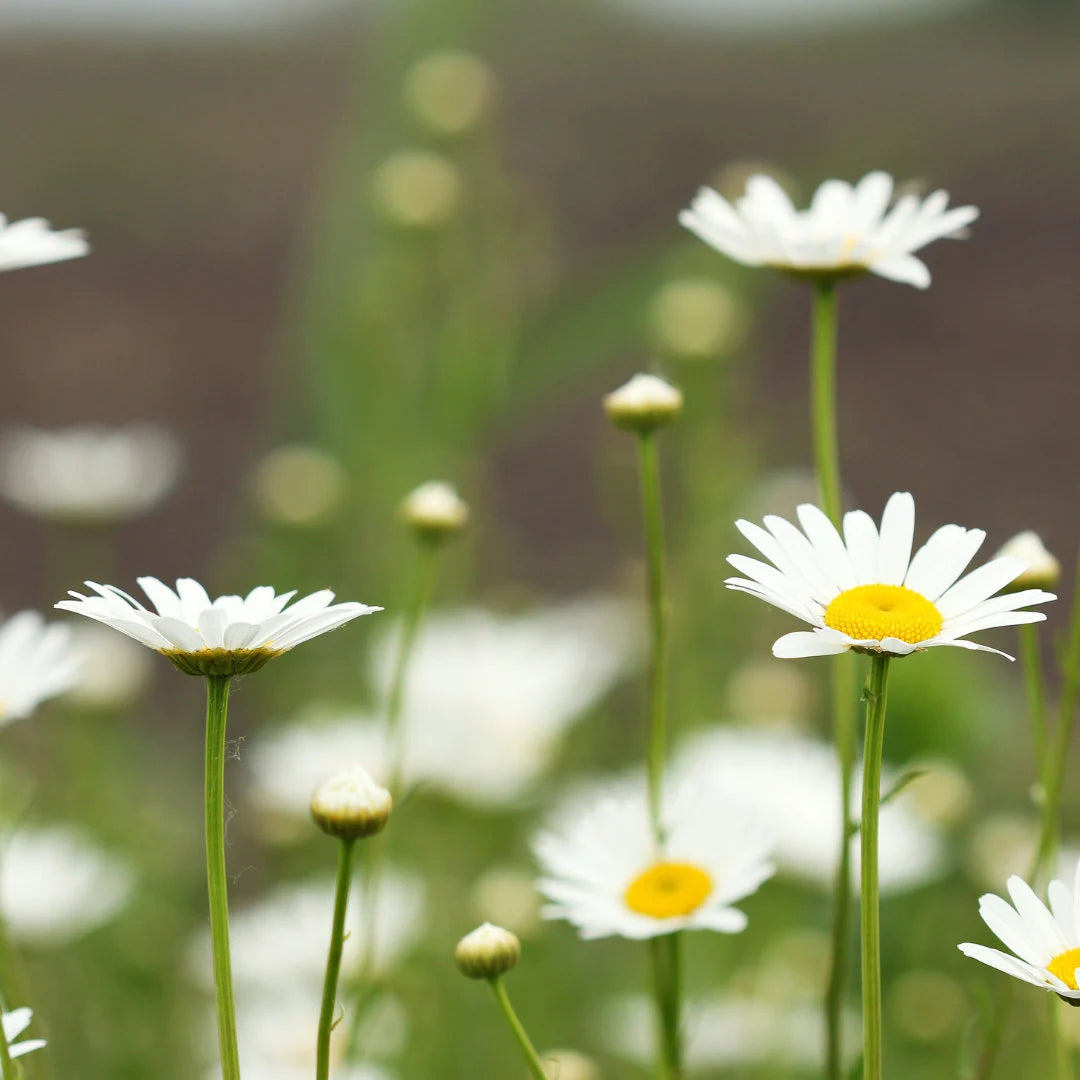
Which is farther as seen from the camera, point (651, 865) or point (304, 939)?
point (304, 939)

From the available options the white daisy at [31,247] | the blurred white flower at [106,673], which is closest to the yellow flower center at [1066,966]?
the white daisy at [31,247]

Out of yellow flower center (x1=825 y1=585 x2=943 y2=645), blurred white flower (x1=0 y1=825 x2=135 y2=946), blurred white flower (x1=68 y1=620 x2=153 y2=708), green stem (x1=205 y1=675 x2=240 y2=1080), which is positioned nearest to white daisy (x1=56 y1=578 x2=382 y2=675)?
green stem (x1=205 y1=675 x2=240 y2=1080)

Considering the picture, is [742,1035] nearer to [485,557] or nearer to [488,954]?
[488,954]

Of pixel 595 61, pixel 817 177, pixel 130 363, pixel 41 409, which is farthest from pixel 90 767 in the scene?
pixel 595 61

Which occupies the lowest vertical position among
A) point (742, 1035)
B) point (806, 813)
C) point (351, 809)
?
point (742, 1035)

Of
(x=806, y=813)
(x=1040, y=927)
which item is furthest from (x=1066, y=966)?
(x=806, y=813)

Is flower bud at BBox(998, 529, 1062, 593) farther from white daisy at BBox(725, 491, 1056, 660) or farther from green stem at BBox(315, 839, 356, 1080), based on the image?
green stem at BBox(315, 839, 356, 1080)

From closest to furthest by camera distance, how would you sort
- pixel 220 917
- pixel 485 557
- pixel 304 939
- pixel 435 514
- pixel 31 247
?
pixel 220 917 < pixel 31 247 < pixel 435 514 < pixel 304 939 < pixel 485 557
